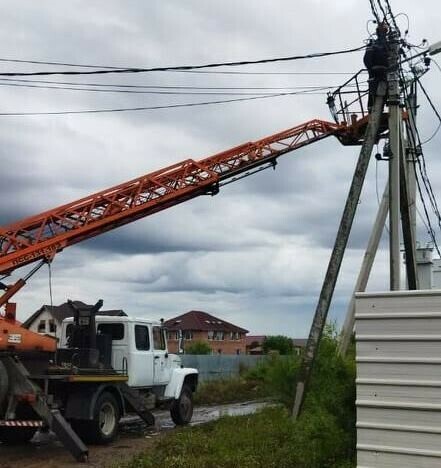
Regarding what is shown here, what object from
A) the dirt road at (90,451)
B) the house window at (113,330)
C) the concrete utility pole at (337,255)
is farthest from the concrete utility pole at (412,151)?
the dirt road at (90,451)

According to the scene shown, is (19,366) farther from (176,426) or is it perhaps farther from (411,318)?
(411,318)

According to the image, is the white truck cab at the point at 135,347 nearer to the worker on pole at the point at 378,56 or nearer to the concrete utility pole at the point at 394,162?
the concrete utility pole at the point at 394,162

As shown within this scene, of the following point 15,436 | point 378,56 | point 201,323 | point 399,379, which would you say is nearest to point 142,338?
point 15,436

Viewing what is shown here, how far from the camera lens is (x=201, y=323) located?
8681cm

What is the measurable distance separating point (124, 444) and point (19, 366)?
2.95m

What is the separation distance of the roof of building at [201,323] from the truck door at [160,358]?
6422 cm

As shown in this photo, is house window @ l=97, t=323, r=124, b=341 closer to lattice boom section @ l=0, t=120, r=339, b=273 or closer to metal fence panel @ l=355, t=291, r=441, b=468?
lattice boom section @ l=0, t=120, r=339, b=273

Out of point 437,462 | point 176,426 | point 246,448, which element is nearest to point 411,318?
point 437,462

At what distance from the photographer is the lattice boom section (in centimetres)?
1401

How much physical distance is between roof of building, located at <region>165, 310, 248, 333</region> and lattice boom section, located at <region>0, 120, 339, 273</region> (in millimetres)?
63563

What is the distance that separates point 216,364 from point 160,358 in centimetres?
2050

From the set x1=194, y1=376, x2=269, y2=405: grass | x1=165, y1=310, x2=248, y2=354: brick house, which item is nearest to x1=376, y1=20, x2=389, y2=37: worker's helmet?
x1=194, y1=376, x2=269, y2=405: grass

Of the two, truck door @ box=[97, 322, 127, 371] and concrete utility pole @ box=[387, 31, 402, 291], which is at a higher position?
concrete utility pole @ box=[387, 31, 402, 291]

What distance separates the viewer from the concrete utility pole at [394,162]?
14.8m
